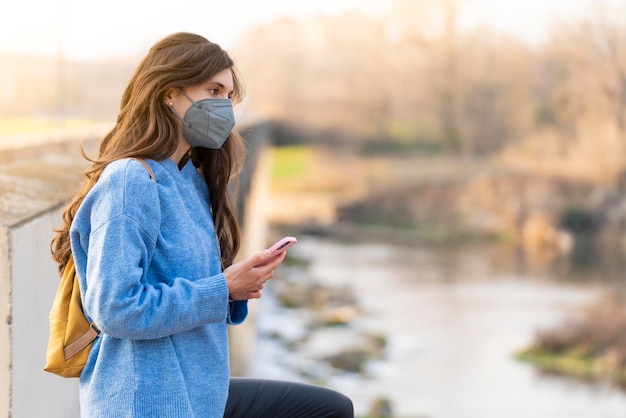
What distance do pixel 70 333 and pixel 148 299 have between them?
0.17 metres

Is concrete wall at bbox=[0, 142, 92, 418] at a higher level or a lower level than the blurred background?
higher

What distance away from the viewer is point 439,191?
23.8 meters

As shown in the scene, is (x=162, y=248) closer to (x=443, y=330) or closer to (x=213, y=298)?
(x=213, y=298)

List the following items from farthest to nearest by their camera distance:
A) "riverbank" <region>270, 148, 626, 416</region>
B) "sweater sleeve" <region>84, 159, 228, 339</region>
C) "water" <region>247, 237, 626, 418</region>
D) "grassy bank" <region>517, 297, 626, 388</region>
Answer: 1. "riverbank" <region>270, 148, 626, 416</region>
2. "grassy bank" <region>517, 297, 626, 388</region>
3. "water" <region>247, 237, 626, 418</region>
4. "sweater sleeve" <region>84, 159, 228, 339</region>

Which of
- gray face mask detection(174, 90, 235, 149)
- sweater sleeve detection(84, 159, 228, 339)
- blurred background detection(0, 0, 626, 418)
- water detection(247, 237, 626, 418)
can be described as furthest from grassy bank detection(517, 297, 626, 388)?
sweater sleeve detection(84, 159, 228, 339)

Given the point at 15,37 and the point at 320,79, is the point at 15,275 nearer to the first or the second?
Answer: the point at 15,37

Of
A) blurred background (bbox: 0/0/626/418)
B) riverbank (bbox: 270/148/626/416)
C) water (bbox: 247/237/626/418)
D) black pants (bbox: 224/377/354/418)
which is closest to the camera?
black pants (bbox: 224/377/354/418)

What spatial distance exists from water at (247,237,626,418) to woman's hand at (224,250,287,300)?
13.0 meters

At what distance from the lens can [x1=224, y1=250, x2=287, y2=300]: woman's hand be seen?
130cm

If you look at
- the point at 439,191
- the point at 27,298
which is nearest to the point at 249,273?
the point at 27,298

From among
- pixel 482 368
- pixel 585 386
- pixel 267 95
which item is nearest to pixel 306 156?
pixel 267 95

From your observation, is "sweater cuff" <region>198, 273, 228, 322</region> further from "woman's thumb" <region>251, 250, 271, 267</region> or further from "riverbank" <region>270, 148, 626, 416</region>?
"riverbank" <region>270, 148, 626, 416</region>

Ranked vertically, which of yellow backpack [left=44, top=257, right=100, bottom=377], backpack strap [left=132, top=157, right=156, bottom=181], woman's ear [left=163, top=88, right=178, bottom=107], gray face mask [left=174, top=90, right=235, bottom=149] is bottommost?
yellow backpack [left=44, top=257, right=100, bottom=377]

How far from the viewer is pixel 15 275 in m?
1.55
